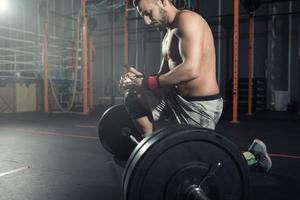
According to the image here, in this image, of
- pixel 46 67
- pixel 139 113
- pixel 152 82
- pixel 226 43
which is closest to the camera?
pixel 152 82

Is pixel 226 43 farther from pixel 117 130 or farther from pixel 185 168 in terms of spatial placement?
pixel 185 168

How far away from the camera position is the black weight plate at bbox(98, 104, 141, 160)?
1.86 m

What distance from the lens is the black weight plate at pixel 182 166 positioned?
91 cm

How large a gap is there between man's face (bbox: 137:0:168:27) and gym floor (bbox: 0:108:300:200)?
87 centimetres

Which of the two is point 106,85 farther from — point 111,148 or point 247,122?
point 111,148

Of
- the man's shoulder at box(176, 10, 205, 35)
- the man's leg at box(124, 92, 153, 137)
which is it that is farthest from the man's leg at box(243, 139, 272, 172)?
the man's shoulder at box(176, 10, 205, 35)

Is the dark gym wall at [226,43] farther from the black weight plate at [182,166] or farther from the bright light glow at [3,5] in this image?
the black weight plate at [182,166]

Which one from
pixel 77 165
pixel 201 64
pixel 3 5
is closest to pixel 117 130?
pixel 77 165

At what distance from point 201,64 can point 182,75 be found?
0.44 feet

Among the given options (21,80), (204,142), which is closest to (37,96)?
(21,80)

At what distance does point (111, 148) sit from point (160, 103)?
60 cm

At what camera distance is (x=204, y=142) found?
0.97 meters

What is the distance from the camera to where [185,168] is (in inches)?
38.2

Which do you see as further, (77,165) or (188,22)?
(77,165)
